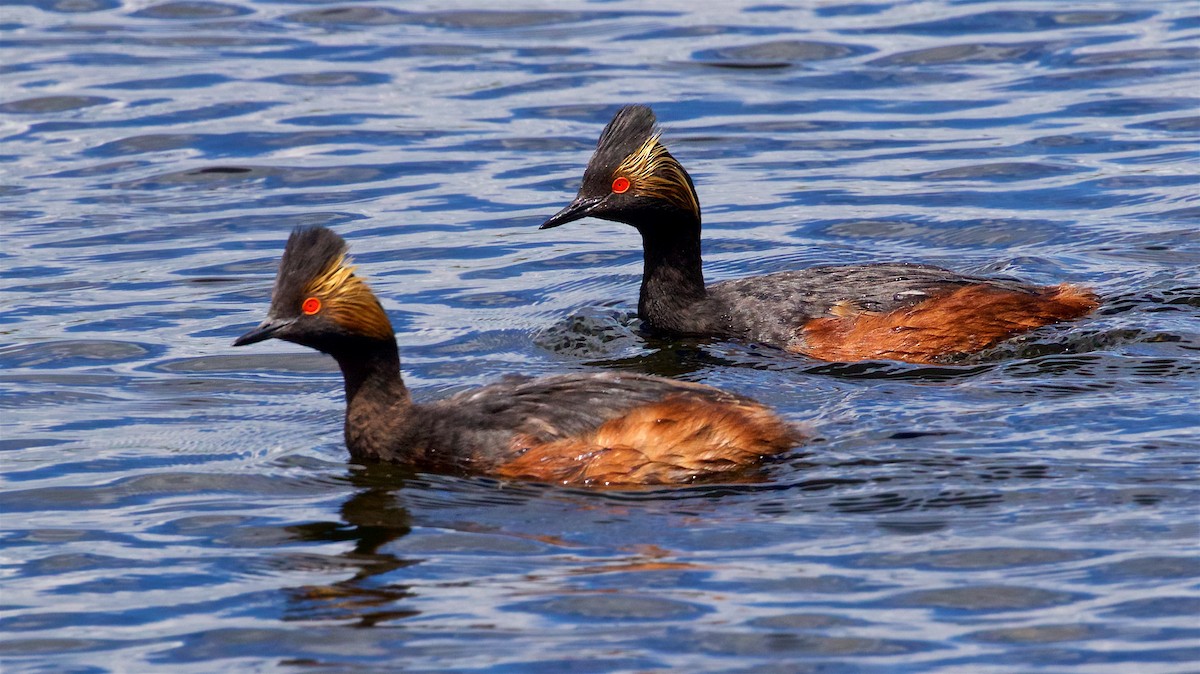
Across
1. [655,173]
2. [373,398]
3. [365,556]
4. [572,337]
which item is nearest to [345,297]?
[373,398]

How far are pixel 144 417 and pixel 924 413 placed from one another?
4.44m

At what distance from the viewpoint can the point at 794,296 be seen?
11945 mm

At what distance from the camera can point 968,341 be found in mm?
11531

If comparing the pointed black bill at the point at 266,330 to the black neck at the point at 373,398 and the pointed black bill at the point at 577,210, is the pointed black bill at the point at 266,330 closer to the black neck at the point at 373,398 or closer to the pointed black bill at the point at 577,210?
the black neck at the point at 373,398

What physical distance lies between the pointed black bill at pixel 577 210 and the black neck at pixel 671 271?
1.57ft

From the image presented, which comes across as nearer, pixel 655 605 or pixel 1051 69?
pixel 655 605

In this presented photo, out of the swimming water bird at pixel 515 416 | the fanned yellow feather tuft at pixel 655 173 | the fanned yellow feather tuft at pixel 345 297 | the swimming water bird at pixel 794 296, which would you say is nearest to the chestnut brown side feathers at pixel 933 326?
the swimming water bird at pixel 794 296

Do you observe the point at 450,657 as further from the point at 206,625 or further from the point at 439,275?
the point at 439,275

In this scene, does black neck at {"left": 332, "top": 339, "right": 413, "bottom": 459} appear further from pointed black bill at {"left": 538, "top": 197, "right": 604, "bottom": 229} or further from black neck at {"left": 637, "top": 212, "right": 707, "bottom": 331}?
black neck at {"left": 637, "top": 212, "right": 707, "bottom": 331}

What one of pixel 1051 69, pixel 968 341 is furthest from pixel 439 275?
pixel 1051 69

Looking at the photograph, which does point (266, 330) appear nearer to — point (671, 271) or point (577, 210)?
point (577, 210)

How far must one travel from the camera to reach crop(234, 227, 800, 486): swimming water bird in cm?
916

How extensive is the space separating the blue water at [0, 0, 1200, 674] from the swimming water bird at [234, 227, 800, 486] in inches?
6.9

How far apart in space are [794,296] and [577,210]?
5.08ft
